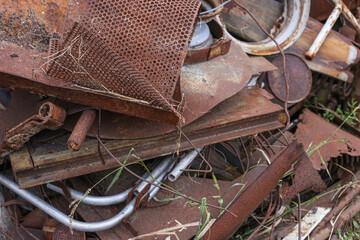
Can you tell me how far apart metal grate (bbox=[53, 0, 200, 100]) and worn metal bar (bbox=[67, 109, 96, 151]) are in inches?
6.7

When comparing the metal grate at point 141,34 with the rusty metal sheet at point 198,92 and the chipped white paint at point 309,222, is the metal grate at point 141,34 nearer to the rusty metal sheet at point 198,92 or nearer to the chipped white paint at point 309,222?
the rusty metal sheet at point 198,92

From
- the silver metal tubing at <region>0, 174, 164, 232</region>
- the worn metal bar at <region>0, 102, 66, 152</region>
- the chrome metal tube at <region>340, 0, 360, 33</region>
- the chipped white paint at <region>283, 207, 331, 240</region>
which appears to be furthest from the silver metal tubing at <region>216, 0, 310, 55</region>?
the worn metal bar at <region>0, 102, 66, 152</region>

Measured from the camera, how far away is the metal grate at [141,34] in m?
1.51

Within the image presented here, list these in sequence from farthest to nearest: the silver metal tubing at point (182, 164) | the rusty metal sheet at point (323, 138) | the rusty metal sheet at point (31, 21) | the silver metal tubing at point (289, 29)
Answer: the silver metal tubing at point (289, 29) < the rusty metal sheet at point (323, 138) < the silver metal tubing at point (182, 164) < the rusty metal sheet at point (31, 21)

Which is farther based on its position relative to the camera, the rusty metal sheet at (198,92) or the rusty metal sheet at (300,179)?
the rusty metal sheet at (300,179)

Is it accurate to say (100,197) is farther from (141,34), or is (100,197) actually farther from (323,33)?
(323,33)

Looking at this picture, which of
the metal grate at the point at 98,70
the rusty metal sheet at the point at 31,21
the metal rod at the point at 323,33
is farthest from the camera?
the metal rod at the point at 323,33

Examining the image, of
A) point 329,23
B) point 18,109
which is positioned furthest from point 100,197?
point 329,23

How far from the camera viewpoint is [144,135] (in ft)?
6.08

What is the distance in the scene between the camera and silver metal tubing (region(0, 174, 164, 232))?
1789 mm

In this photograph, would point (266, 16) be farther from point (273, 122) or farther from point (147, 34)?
point (147, 34)

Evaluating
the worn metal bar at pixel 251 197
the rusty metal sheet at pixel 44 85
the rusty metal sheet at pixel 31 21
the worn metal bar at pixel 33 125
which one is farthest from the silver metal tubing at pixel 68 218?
the rusty metal sheet at pixel 31 21

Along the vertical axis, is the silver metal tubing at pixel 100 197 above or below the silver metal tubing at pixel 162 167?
below

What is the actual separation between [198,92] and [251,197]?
680mm
